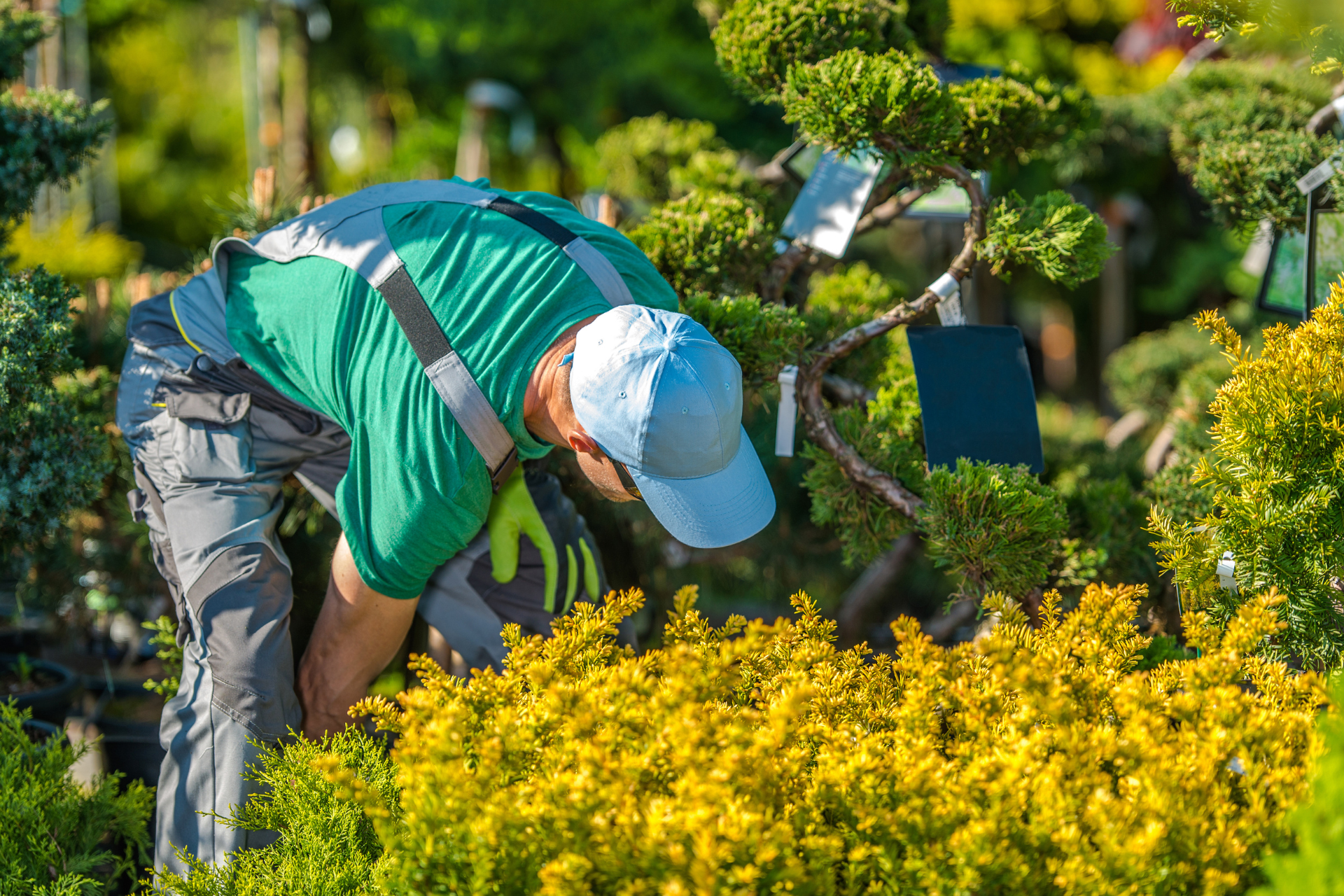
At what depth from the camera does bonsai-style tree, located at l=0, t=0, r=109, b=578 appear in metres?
1.89

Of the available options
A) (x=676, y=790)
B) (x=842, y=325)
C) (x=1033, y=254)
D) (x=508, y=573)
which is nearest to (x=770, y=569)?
(x=842, y=325)

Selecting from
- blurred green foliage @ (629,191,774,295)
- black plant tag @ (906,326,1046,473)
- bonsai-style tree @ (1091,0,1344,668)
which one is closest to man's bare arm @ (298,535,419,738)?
blurred green foliage @ (629,191,774,295)

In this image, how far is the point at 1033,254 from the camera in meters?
1.86

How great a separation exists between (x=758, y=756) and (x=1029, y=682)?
1.15ft

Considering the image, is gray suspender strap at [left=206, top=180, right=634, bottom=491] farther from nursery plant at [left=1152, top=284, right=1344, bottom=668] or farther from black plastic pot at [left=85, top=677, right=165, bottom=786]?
black plastic pot at [left=85, top=677, right=165, bottom=786]

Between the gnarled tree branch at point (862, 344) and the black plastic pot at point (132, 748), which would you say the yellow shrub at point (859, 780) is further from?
the black plastic pot at point (132, 748)

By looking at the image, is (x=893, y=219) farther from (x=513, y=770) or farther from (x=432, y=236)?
(x=513, y=770)

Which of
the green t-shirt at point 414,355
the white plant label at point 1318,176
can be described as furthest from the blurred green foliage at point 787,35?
the white plant label at point 1318,176

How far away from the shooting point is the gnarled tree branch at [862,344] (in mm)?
1946

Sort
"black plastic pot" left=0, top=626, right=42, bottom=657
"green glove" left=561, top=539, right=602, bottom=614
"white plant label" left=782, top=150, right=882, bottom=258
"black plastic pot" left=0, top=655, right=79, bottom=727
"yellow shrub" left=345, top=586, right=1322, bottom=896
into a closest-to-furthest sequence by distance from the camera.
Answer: "yellow shrub" left=345, top=586, right=1322, bottom=896 < "green glove" left=561, top=539, right=602, bottom=614 < "white plant label" left=782, top=150, right=882, bottom=258 < "black plastic pot" left=0, top=655, right=79, bottom=727 < "black plastic pot" left=0, top=626, right=42, bottom=657

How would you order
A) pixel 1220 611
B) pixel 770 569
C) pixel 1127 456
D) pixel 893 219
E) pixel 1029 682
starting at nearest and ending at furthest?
pixel 1029 682 < pixel 1220 611 < pixel 893 219 < pixel 1127 456 < pixel 770 569

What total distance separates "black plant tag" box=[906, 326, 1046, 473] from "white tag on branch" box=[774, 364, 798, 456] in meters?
0.25

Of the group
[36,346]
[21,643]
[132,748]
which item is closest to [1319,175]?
[36,346]

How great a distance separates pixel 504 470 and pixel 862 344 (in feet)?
2.66
